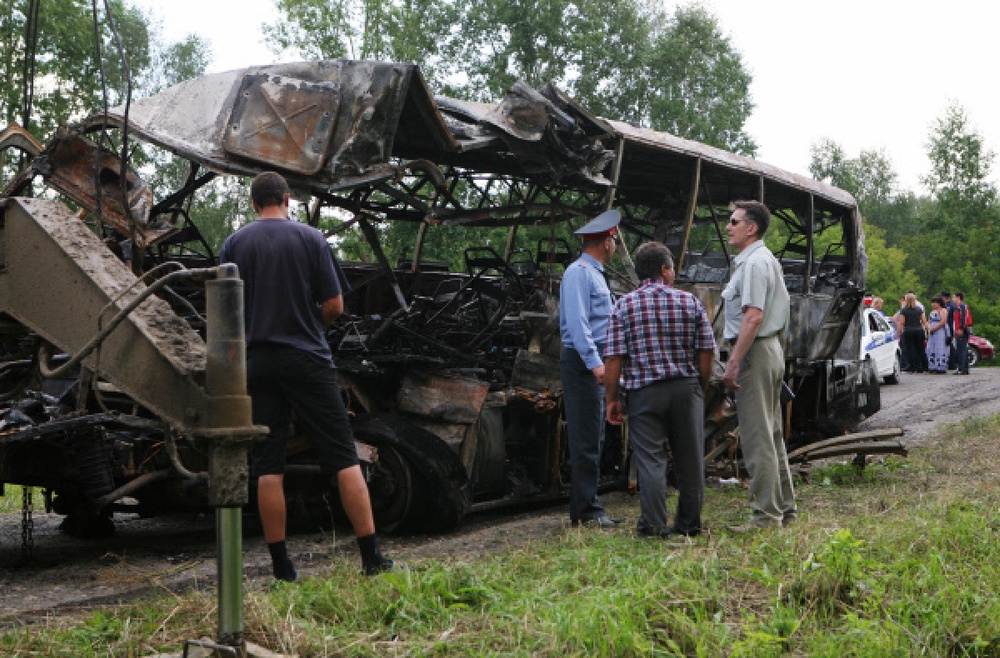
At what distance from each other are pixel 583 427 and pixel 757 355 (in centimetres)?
116

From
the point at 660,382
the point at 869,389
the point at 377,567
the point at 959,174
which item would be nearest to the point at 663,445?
the point at 660,382

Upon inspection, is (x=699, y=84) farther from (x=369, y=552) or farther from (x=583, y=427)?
(x=369, y=552)

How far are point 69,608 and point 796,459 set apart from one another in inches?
233

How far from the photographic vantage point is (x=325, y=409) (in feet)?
15.1

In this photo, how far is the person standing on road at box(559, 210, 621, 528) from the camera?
6371mm

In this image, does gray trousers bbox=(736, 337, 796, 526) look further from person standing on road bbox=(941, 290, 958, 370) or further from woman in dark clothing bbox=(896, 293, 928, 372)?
person standing on road bbox=(941, 290, 958, 370)

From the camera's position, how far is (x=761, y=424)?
5965 mm

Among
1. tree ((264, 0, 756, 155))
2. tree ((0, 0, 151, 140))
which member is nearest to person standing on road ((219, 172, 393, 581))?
tree ((0, 0, 151, 140))

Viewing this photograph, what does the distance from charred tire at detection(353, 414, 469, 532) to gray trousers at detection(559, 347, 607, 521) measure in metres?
0.76

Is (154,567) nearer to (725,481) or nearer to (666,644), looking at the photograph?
(666,644)

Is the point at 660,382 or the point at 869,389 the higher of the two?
the point at 660,382

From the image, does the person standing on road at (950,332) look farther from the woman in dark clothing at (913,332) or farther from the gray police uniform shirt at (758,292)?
the gray police uniform shirt at (758,292)

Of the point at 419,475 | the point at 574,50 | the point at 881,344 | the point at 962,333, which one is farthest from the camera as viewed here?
the point at 574,50

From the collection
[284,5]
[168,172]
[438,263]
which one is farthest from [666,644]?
[284,5]
